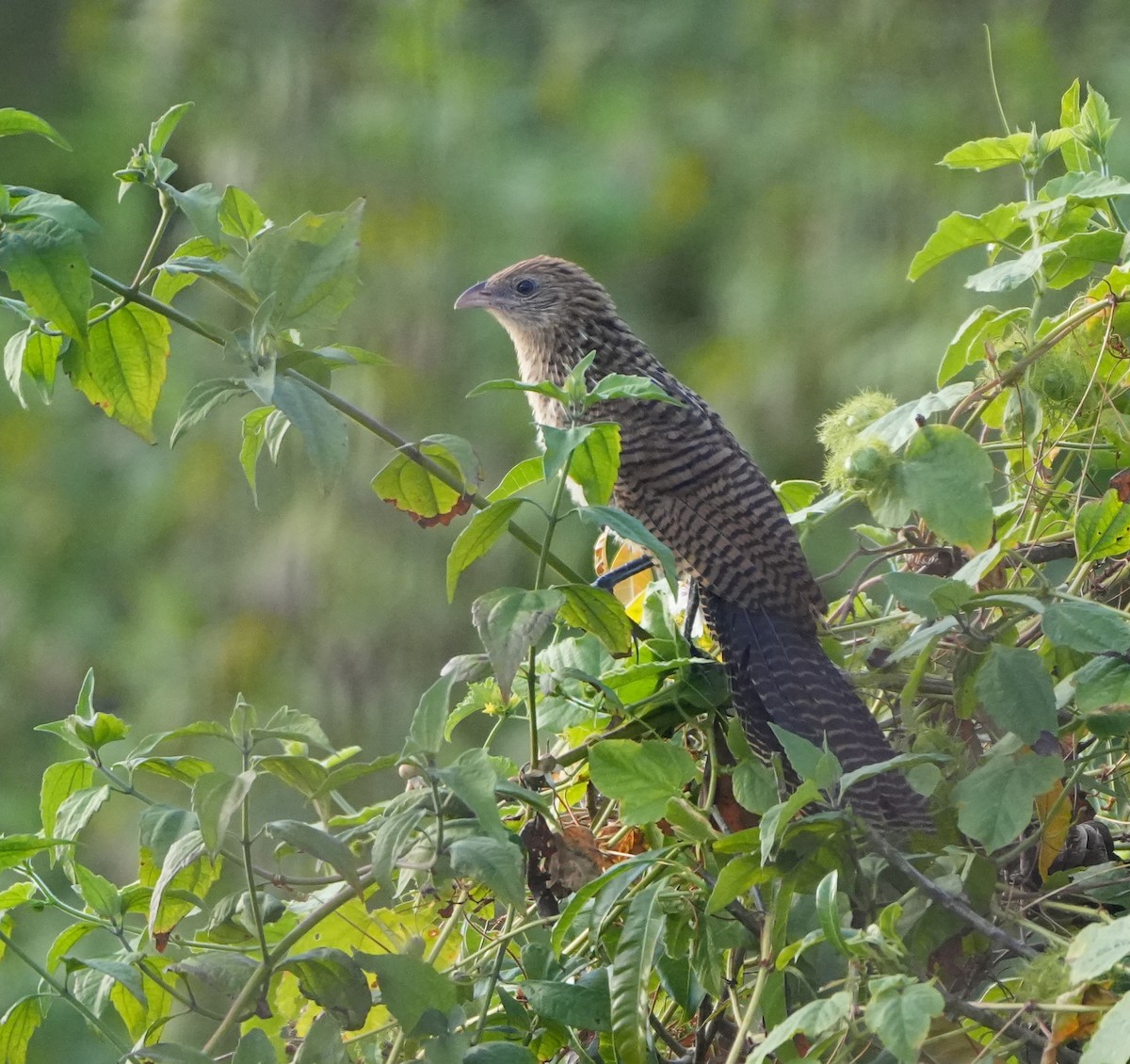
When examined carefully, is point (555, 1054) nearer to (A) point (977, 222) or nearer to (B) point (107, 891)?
(B) point (107, 891)

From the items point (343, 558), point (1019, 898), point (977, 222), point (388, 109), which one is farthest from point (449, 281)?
point (1019, 898)

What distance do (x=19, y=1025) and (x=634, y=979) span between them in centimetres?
41

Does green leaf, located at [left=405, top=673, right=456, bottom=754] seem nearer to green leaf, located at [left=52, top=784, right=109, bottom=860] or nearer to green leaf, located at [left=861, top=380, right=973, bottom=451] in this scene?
green leaf, located at [left=52, top=784, right=109, bottom=860]

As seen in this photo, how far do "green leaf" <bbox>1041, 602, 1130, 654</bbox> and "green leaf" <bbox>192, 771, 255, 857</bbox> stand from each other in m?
0.48

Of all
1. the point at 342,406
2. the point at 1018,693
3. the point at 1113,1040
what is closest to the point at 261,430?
→ the point at 342,406

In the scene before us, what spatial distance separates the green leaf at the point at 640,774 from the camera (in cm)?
94

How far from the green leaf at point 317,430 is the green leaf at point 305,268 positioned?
5cm

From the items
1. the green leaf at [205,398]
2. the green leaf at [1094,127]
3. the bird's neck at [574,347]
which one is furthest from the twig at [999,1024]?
the bird's neck at [574,347]

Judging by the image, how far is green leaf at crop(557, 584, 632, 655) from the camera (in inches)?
37.6

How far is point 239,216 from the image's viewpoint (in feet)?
3.22

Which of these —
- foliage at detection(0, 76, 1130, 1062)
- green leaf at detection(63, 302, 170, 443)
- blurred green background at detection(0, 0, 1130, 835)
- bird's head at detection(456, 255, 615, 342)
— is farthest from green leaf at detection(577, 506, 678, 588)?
blurred green background at detection(0, 0, 1130, 835)

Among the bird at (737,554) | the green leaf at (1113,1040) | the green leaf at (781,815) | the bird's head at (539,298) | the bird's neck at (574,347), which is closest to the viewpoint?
the green leaf at (1113,1040)

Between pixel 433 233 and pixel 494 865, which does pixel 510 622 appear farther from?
pixel 433 233

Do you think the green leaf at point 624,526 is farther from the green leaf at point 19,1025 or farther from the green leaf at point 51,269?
the green leaf at point 19,1025
